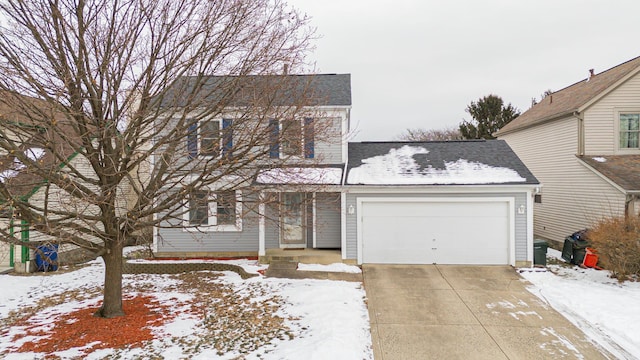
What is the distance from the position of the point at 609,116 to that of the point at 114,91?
1738 cm

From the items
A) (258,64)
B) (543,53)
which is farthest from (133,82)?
(543,53)

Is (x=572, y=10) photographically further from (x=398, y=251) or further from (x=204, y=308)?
(x=204, y=308)

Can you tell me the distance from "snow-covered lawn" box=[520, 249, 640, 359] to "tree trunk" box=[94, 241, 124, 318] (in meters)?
9.11

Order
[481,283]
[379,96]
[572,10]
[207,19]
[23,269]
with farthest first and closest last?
[379,96]
[572,10]
[23,269]
[481,283]
[207,19]

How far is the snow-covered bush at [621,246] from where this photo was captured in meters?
9.09

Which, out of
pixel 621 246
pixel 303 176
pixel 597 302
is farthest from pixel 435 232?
pixel 621 246

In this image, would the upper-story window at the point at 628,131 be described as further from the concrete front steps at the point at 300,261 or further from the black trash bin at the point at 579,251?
the concrete front steps at the point at 300,261

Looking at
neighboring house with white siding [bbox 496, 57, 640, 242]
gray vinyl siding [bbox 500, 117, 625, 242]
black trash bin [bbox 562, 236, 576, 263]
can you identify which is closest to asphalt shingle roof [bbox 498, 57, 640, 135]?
neighboring house with white siding [bbox 496, 57, 640, 242]

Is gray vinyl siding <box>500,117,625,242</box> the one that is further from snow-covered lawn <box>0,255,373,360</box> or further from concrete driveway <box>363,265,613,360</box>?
snow-covered lawn <box>0,255,373,360</box>

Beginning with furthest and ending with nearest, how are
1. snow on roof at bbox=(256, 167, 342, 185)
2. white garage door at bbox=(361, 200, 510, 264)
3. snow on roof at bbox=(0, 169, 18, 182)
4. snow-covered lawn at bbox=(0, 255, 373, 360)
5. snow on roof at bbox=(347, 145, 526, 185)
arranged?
snow on roof at bbox=(347, 145, 526, 185), white garage door at bbox=(361, 200, 510, 264), snow on roof at bbox=(256, 167, 342, 185), snow on roof at bbox=(0, 169, 18, 182), snow-covered lawn at bbox=(0, 255, 373, 360)

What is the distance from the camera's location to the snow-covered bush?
9094mm

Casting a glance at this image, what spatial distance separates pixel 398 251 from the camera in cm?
1123

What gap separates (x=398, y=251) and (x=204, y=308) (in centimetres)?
633

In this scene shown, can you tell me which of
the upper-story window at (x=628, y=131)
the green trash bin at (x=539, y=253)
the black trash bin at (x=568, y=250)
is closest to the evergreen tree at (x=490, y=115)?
the upper-story window at (x=628, y=131)
